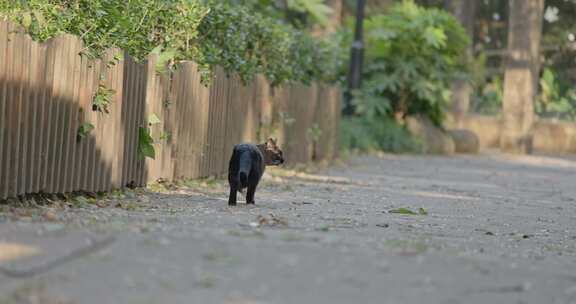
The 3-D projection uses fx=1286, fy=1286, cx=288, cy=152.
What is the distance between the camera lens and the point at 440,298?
707 cm

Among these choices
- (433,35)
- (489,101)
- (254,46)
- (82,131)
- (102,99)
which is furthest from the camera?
(489,101)

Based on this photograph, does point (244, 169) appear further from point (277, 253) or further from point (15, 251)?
point (15, 251)

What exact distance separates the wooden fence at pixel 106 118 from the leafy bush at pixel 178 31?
241 mm

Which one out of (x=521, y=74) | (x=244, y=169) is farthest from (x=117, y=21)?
(x=521, y=74)

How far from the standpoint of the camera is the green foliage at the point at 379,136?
1283 inches

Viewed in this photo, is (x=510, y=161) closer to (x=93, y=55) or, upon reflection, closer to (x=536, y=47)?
(x=536, y=47)

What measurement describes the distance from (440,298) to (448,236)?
4.18m

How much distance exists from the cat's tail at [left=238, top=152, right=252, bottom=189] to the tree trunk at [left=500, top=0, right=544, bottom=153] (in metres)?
25.1

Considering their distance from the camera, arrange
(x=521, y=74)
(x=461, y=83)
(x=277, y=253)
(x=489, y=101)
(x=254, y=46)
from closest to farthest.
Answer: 1. (x=277, y=253)
2. (x=254, y=46)
3. (x=521, y=74)
4. (x=461, y=83)
5. (x=489, y=101)

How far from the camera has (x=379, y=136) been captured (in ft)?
111

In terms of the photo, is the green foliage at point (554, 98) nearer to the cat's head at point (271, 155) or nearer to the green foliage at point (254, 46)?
the green foliage at point (254, 46)

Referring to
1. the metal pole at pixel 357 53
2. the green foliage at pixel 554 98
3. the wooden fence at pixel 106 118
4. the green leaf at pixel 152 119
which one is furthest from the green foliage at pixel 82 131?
the green foliage at pixel 554 98

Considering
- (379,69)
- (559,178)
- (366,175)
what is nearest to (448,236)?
(366,175)

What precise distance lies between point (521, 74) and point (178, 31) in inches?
915
